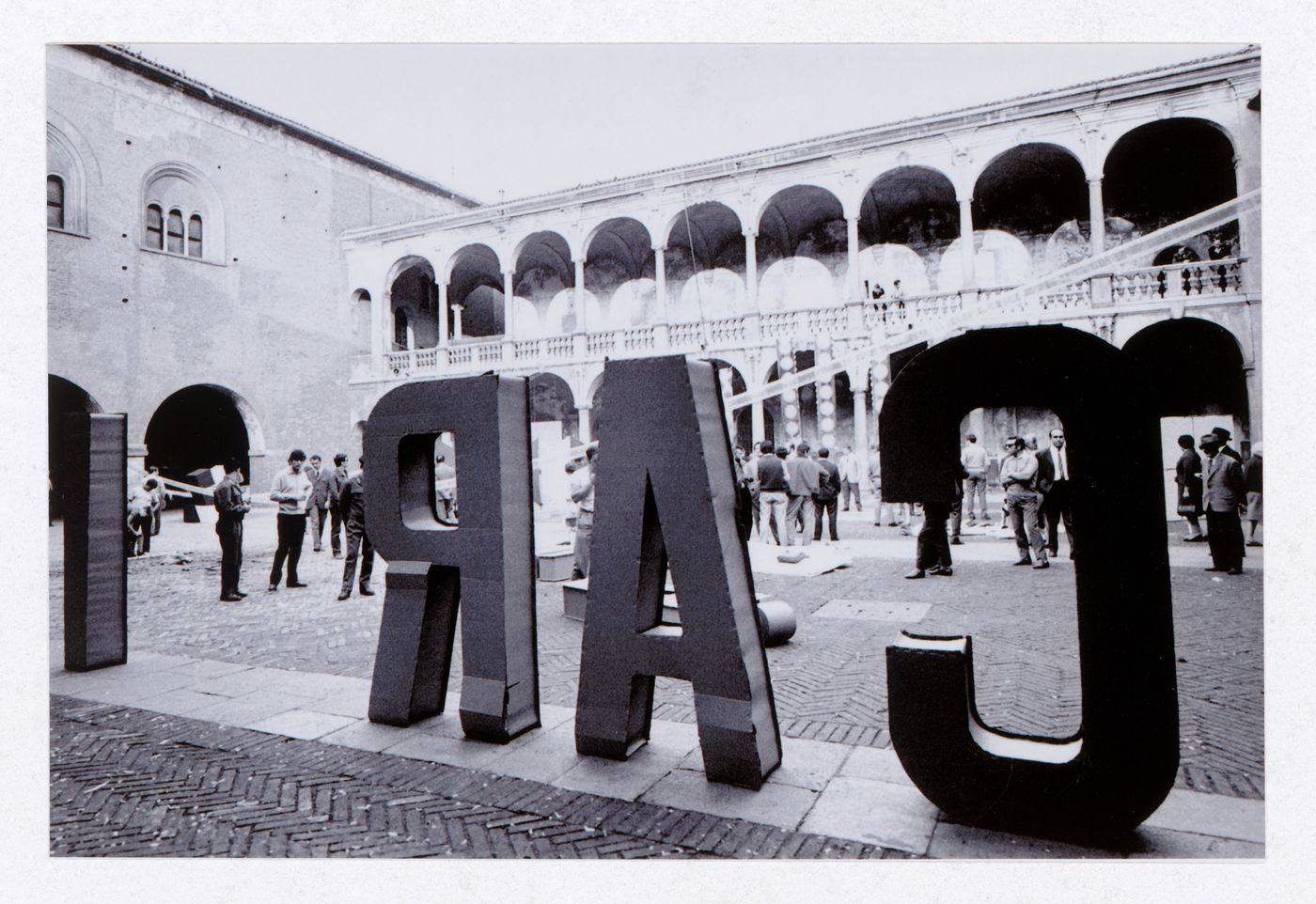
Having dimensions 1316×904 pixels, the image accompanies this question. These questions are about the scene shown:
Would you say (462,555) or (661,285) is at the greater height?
(661,285)

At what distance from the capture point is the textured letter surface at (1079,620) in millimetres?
2381

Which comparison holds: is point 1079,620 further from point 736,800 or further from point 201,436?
point 201,436

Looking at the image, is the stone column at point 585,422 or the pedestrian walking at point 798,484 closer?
the pedestrian walking at point 798,484

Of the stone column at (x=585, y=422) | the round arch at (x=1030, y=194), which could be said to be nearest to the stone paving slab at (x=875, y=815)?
the round arch at (x=1030, y=194)

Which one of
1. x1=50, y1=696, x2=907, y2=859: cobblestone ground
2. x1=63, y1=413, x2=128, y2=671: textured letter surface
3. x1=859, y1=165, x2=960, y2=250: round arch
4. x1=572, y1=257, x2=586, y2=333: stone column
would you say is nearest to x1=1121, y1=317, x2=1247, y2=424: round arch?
x1=50, y1=696, x2=907, y2=859: cobblestone ground

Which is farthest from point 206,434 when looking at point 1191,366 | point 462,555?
point 1191,366

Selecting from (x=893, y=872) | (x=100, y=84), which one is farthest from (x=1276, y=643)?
(x=100, y=84)

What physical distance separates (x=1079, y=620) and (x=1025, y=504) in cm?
626

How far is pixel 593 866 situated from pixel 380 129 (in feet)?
13.7

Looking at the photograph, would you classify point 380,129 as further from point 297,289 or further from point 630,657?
point 297,289

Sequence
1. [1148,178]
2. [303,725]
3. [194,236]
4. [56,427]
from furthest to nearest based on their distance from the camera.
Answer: [1148,178], [194,236], [56,427], [303,725]

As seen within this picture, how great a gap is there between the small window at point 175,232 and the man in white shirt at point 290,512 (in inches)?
235

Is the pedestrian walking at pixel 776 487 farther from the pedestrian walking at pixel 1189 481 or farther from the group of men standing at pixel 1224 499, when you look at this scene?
the group of men standing at pixel 1224 499

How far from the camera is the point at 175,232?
1222cm
